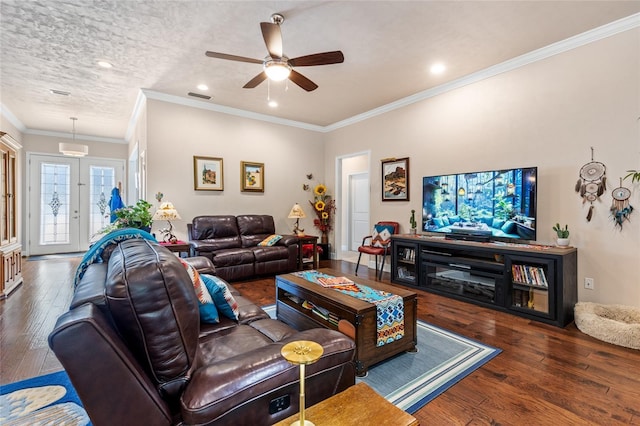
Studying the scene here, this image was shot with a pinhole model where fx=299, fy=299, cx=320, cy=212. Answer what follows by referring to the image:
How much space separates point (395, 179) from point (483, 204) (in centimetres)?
167

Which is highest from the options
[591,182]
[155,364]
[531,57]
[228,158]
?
[531,57]

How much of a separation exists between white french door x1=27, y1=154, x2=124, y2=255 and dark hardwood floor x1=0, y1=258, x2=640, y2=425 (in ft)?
14.1

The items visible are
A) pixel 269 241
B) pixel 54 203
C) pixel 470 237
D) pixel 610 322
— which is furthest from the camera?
pixel 54 203

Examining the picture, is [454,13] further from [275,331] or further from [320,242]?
[320,242]

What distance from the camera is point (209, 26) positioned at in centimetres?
293

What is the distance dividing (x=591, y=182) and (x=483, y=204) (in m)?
1.01

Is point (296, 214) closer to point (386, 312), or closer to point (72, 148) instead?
point (386, 312)

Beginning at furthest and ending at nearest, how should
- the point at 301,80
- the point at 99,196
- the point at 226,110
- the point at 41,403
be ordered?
the point at 99,196, the point at 226,110, the point at 301,80, the point at 41,403

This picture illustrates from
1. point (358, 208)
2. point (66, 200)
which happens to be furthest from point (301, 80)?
point (66, 200)

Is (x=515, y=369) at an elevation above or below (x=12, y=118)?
below

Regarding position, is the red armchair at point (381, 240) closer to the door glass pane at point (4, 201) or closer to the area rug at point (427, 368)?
the area rug at point (427, 368)

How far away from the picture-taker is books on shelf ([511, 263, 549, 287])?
3.04 metres

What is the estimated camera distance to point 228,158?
17.8ft

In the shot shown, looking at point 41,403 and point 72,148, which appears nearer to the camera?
point 41,403
